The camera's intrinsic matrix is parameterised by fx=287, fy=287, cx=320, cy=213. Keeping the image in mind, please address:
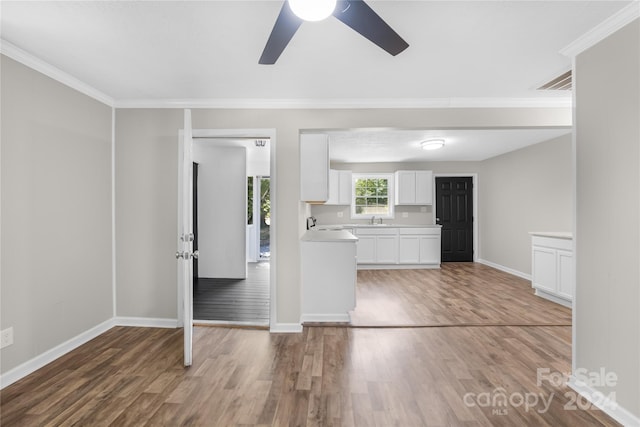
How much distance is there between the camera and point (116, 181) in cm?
312

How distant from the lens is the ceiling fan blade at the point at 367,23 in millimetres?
1267

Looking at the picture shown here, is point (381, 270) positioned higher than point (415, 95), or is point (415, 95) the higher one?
point (415, 95)

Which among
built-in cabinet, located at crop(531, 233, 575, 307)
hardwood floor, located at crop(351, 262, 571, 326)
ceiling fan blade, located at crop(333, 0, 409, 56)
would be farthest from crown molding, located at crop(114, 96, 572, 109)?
hardwood floor, located at crop(351, 262, 571, 326)

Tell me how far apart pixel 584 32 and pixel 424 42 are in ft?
3.41

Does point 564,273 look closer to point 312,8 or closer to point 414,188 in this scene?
point 414,188

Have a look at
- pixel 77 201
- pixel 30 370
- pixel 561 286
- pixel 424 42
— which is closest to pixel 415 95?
pixel 424 42

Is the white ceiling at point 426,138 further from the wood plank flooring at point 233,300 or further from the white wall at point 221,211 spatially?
the wood plank flooring at point 233,300

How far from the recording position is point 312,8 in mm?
1187

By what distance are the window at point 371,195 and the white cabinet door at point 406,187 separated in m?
0.33

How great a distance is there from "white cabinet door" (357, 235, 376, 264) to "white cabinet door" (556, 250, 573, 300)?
3128 mm

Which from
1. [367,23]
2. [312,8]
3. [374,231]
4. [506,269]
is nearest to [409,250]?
[374,231]

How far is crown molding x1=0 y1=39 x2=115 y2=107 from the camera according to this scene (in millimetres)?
2082

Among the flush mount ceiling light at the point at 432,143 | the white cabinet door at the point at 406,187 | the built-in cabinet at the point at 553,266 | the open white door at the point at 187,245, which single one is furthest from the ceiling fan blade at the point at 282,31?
the white cabinet door at the point at 406,187

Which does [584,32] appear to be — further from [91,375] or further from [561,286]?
[91,375]
